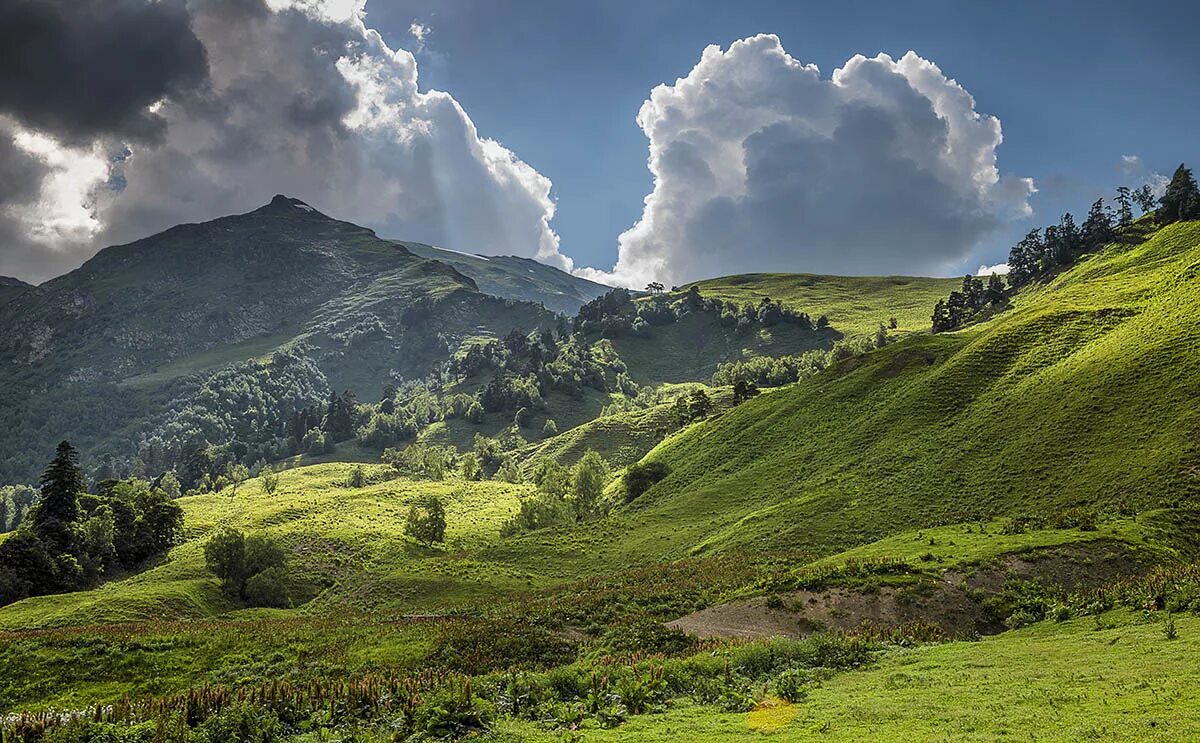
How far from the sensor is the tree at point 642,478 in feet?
398

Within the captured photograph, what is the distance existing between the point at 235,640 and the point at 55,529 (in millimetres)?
77001

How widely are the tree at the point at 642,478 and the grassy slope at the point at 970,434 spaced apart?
456cm

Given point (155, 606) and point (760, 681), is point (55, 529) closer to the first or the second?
point (155, 606)

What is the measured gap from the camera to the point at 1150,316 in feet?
296

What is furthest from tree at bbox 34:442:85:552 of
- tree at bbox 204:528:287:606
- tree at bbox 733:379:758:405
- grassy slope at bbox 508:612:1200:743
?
tree at bbox 733:379:758:405

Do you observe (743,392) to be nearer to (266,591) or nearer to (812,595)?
(266,591)

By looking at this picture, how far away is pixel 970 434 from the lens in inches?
3211

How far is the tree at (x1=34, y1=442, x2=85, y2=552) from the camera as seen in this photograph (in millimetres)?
97375

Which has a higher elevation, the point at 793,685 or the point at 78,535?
the point at 78,535

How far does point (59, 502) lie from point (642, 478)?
317 feet

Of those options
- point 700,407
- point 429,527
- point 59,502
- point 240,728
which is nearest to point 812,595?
point 240,728

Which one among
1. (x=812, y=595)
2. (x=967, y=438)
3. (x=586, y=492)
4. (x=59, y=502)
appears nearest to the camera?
(x=812, y=595)

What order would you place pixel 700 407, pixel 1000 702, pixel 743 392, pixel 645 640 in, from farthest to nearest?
1. pixel 700 407
2. pixel 743 392
3. pixel 645 640
4. pixel 1000 702

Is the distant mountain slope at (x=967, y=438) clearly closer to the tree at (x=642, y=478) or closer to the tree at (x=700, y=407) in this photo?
the tree at (x=642, y=478)
